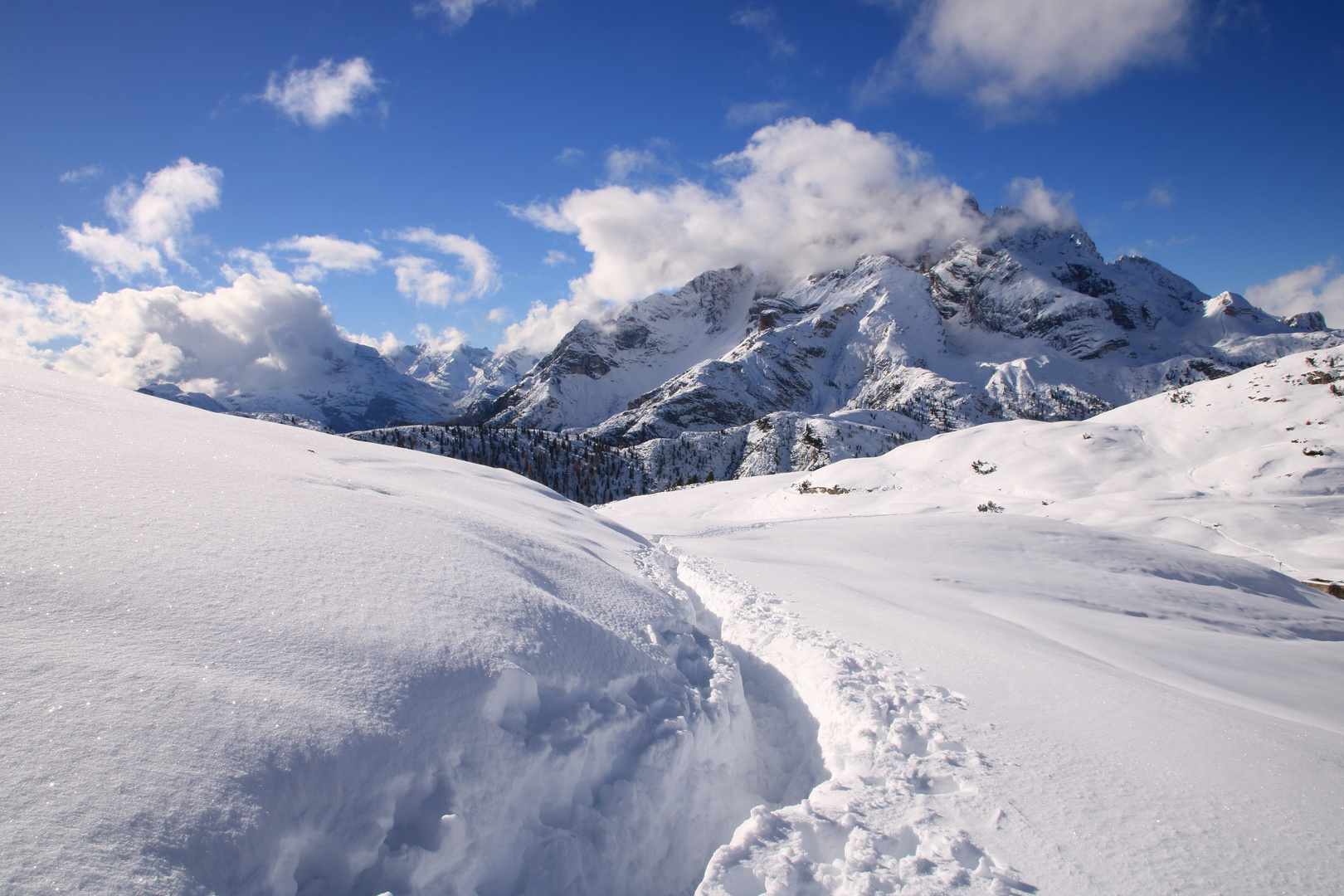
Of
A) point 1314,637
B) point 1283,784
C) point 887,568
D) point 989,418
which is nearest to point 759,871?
point 1283,784

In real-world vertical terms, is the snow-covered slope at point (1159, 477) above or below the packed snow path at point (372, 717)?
above

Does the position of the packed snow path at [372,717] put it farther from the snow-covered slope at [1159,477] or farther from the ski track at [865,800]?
the snow-covered slope at [1159,477]

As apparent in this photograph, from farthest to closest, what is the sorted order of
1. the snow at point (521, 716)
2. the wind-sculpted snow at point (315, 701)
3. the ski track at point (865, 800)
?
the ski track at point (865, 800) → the snow at point (521, 716) → the wind-sculpted snow at point (315, 701)

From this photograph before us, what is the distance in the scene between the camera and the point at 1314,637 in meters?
10.7

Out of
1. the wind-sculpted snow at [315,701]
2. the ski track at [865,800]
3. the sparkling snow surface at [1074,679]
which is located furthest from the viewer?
the sparkling snow surface at [1074,679]

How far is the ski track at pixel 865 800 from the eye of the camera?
3.75 metres

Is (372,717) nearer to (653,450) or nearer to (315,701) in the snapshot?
(315,701)

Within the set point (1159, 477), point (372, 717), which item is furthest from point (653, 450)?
point (372, 717)

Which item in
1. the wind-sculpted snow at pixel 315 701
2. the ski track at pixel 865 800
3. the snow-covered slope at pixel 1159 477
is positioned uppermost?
the snow-covered slope at pixel 1159 477

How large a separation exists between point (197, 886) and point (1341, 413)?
1527 inches

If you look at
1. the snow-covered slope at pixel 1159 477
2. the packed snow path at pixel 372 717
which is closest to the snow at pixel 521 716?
the packed snow path at pixel 372 717

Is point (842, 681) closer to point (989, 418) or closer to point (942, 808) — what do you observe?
point (942, 808)

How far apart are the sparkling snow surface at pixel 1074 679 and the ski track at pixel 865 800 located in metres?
0.02

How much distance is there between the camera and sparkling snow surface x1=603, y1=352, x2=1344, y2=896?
388 centimetres
